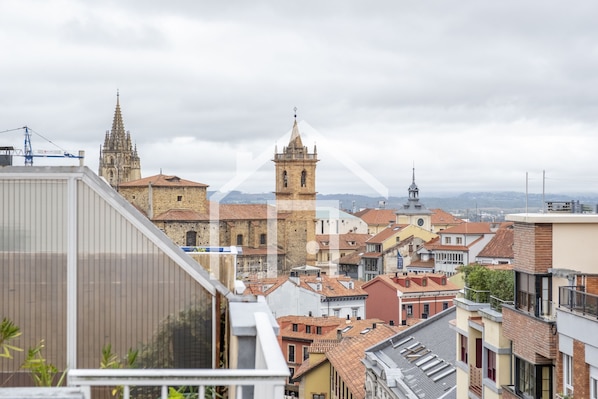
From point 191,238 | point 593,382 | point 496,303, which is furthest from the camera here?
point 191,238

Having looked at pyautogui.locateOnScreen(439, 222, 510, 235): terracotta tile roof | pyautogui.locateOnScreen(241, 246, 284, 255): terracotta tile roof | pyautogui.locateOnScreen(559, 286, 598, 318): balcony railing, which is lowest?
pyautogui.locateOnScreen(241, 246, 284, 255): terracotta tile roof

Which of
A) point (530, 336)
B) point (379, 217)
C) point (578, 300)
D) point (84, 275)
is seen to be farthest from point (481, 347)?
point (379, 217)

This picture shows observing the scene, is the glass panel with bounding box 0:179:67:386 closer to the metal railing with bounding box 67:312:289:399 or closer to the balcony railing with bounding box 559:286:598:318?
the metal railing with bounding box 67:312:289:399

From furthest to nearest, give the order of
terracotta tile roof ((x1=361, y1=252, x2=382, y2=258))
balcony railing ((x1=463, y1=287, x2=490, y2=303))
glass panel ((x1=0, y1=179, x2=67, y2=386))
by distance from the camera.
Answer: terracotta tile roof ((x1=361, y1=252, x2=382, y2=258)) → balcony railing ((x1=463, y1=287, x2=490, y2=303)) → glass panel ((x1=0, y1=179, x2=67, y2=386))

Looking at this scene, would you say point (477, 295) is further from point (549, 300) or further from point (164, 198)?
point (164, 198)

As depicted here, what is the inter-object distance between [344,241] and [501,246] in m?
26.2

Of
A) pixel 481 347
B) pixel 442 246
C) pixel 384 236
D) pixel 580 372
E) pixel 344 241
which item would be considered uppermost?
pixel 580 372

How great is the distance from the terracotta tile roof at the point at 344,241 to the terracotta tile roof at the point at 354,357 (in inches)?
1918

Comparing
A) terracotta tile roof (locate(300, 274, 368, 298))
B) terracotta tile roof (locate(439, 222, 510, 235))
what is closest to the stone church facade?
terracotta tile roof (locate(439, 222, 510, 235))

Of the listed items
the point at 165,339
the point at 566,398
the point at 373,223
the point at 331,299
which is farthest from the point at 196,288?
the point at 373,223

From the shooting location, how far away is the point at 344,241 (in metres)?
85.1

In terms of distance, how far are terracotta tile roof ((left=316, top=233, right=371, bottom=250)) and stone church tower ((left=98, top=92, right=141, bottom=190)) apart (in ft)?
82.7

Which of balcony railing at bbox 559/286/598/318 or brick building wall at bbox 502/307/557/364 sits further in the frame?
brick building wall at bbox 502/307/557/364

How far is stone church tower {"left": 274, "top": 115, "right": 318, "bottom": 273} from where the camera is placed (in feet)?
233
